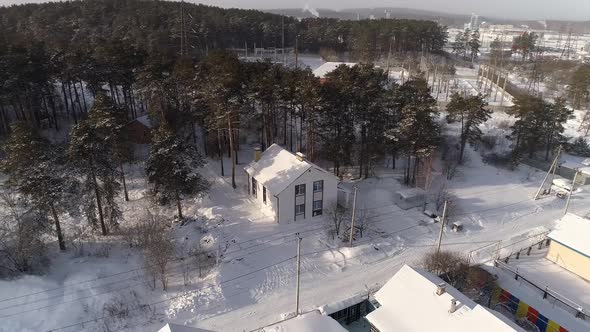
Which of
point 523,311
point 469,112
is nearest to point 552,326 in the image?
point 523,311

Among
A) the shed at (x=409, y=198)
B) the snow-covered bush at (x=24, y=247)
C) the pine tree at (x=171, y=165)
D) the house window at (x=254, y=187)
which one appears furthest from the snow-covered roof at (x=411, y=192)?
the snow-covered bush at (x=24, y=247)

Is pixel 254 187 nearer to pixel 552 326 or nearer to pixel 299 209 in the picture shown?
pixel 299 209

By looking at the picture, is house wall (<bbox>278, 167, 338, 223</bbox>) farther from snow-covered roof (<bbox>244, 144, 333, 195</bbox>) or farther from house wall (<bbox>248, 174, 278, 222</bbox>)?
house wall (<bbox>248, 174, 278, 222</bbox>)

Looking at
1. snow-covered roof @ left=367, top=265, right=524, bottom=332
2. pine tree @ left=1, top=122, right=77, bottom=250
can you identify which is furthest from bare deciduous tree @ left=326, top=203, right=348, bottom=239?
pine tree @ left=1, top=122, right=77, bottom=250

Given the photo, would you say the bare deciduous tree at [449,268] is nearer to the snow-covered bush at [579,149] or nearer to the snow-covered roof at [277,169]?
the snow-covered roof at [277,169]

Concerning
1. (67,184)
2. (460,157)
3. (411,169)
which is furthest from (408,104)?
(67,184)
